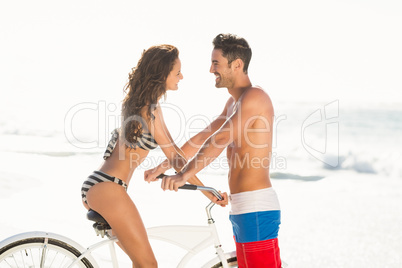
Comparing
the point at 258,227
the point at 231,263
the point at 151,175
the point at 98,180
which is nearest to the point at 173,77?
the point at 151,175

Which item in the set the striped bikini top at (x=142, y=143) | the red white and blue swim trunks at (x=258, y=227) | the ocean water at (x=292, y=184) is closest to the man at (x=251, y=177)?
the red white and blue swim trunks at (x=258, y=227)

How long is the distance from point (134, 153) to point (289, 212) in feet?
17.3

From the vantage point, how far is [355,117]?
20516 millimetres

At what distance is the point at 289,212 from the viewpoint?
7.67 metres

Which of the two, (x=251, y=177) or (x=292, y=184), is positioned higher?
(x=251, y=177)

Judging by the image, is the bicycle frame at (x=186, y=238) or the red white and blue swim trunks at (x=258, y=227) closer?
the red white and blue swim trunks at (x=258, y=227)

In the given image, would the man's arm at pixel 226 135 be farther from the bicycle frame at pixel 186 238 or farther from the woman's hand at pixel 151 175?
the bicycle frame at pixel 186 238

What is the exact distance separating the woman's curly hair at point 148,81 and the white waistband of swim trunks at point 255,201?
0.67m

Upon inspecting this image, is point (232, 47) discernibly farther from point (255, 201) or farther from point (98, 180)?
point (98, 180)

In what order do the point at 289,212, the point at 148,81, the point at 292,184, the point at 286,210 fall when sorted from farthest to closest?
the point at 292,184 → the point at 286,210 → the point at 289,212 → the point at 148,81

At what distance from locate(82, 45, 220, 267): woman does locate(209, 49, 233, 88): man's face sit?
24cm

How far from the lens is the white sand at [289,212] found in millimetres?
5562

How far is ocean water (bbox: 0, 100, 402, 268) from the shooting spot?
5.95 m

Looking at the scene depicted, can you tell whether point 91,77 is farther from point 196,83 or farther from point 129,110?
point 129,110
